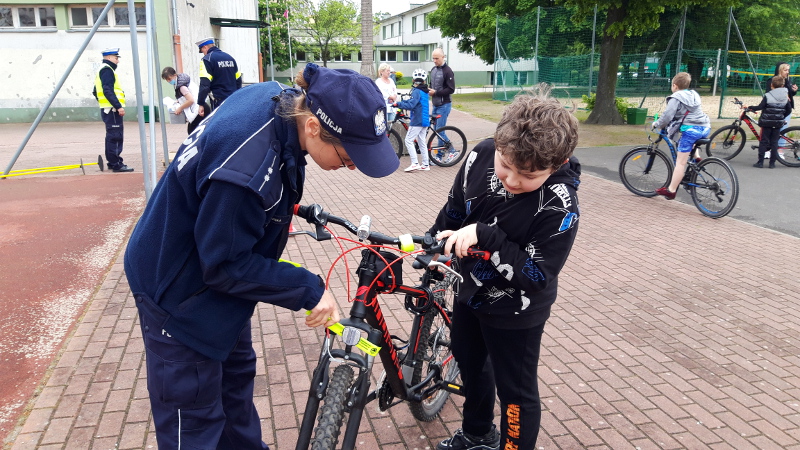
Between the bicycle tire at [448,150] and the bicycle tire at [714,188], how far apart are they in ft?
14.8

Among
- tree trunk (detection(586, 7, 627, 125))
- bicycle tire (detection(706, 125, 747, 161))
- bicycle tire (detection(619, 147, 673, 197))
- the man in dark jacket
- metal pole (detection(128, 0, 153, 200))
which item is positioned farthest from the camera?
tree trunk (detection(586, 7, 627, 125))

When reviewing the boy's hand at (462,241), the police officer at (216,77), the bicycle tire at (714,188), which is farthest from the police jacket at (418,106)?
the boy's hand at (462,241)

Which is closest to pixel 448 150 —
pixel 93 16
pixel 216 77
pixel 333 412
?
pixel 216 77

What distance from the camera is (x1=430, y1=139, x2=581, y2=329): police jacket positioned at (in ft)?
7.18

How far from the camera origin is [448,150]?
1140cm

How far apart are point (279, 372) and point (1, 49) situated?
1994 centimetres

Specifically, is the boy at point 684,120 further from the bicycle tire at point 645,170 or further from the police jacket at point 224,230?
the police jacket at point 224,230

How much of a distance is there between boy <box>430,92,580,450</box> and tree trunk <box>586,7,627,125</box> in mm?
15812

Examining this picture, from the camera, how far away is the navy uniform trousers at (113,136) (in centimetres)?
1034

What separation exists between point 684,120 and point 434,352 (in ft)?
21.1

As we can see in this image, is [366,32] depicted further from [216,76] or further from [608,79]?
[216,76]

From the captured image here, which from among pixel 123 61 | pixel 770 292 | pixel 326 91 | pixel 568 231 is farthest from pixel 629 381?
pixel 123 61

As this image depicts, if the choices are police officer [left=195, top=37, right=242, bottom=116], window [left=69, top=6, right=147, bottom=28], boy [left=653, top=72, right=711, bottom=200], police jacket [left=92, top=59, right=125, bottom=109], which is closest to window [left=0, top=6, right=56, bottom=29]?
window [left=69, top=6, right=147, bottom=28]

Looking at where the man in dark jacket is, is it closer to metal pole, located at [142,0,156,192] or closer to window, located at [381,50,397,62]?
metal pole, located at [142,0,156,192]
